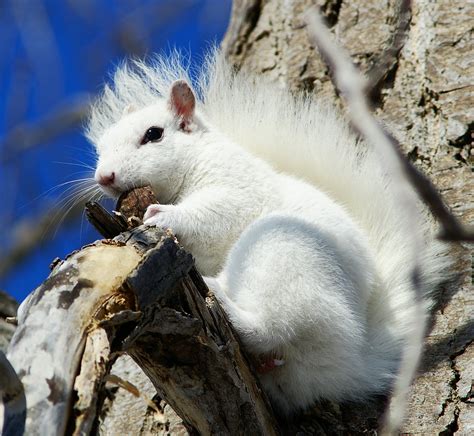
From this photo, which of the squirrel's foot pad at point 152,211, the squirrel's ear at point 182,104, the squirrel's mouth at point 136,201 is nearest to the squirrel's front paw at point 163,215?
the squirrel's foot pad at point 152,211

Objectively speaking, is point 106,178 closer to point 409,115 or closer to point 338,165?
point 338,165

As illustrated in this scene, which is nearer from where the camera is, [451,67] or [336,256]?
[336,256]

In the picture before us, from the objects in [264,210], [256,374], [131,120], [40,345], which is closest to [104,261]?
[40,345]

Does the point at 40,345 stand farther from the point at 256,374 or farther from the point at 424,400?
the point at 424,400

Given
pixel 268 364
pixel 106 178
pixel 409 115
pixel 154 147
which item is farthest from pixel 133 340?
pixel 409 115

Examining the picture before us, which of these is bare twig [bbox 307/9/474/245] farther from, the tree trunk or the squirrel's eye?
the squirrel's eye

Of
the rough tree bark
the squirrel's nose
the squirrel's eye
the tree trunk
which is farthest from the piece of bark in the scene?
the squirrel's eye
